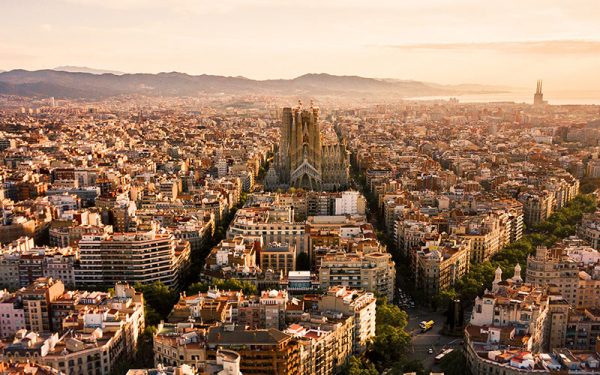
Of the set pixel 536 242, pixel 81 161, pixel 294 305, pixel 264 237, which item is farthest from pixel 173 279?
pixel 81 161

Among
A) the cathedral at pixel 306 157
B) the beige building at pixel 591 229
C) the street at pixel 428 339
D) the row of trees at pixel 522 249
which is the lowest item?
the street at pixel 428 339

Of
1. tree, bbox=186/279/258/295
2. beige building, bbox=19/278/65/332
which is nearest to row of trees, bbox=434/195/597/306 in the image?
tree, bbox=186/279/258/295

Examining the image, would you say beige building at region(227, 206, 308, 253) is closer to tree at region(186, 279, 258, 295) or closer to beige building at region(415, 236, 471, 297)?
beige building at region(415, 236, 471, 297)

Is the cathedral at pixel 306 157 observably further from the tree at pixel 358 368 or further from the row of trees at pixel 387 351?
the tree at pixel 358 368

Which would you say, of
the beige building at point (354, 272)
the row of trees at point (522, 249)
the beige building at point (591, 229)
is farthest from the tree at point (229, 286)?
the beige building at point (591, 229)

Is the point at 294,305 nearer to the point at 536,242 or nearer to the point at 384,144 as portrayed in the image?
the point at 536,242
